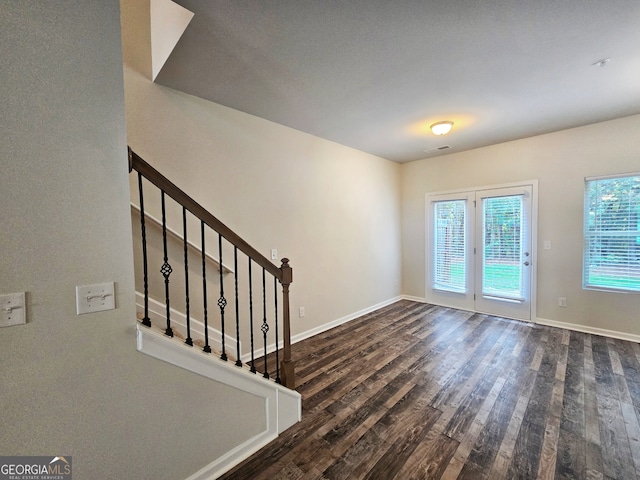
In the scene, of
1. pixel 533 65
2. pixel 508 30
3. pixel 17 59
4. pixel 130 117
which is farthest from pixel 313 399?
pixel 533 65

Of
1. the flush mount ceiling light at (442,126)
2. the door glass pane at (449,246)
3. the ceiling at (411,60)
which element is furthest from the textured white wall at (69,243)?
the door glass pane at (449,246)

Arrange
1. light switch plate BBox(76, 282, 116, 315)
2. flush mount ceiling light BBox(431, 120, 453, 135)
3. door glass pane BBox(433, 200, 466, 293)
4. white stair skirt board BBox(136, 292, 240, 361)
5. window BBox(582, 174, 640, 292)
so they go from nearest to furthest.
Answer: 1. light switch plate BBox(76, 282, 116, 315)
2. white stair skirt board BBox(136, 292, 240, 361)
3. flush mount ceiling light BBox(431, 120, 453, 135)
4. window BBox(582, 174, 640, 292)
5. door glass pane BBox(433, 200, 466, 293)

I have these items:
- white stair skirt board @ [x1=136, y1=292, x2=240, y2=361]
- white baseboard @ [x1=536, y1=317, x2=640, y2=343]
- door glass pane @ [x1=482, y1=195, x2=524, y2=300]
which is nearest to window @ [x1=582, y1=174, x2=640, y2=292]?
white baseboard @ [x1=536, y1=317, x2=640, y2=343]

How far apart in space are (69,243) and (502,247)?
494 centimetres

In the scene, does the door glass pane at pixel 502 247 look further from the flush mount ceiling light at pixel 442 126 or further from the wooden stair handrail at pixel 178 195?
the wooden stair handrail at pixel 178 195

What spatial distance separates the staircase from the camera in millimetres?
1317

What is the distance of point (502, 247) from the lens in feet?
13.3

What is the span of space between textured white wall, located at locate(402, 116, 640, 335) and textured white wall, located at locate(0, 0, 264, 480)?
15.6ft

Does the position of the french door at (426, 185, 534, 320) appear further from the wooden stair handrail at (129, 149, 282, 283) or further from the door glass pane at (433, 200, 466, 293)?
the wooden stair handrail at (129, 149, 282, 283)

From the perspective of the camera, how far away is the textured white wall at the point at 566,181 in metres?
3.19

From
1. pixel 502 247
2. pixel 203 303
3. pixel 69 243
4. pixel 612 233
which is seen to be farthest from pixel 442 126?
pixel 69 243

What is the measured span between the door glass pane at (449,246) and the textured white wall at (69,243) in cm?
460

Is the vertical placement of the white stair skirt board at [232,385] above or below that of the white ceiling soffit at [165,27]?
below

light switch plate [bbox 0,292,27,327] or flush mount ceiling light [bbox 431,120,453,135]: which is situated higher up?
flush mount ceiling light [bbox 431,120,453,135]
